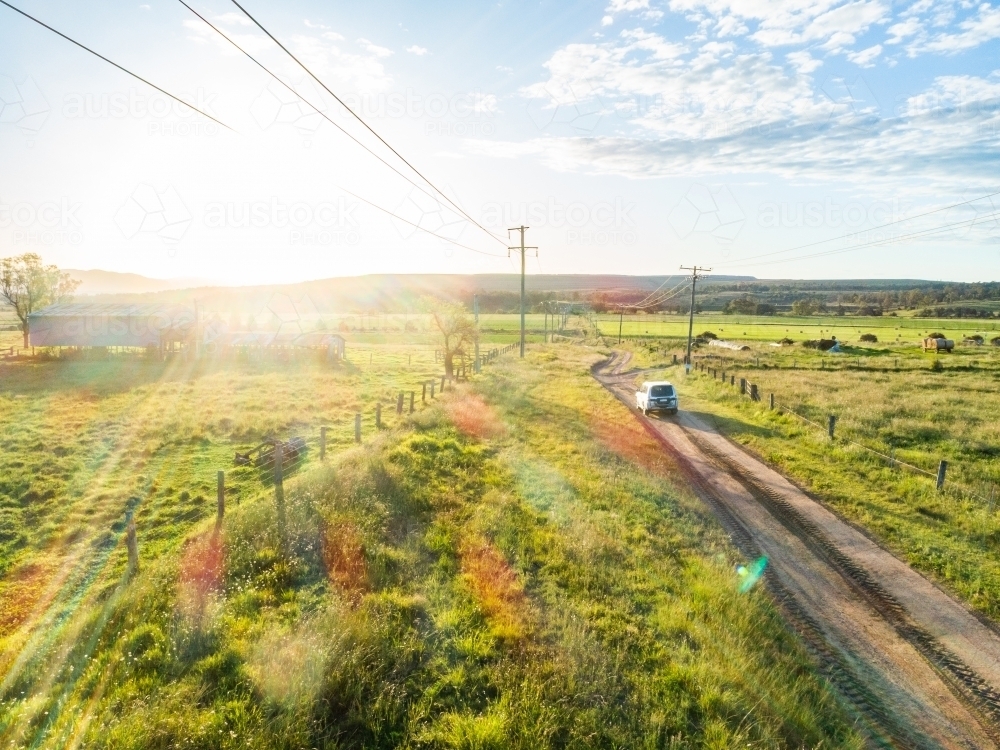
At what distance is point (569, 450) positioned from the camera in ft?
62.8

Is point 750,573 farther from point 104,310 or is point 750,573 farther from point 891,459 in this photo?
point 104,310

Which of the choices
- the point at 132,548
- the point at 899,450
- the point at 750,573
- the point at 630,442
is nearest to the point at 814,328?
the point at 899,450

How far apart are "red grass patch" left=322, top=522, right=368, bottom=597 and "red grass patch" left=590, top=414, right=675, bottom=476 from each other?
10384 mm

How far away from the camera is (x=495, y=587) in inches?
368

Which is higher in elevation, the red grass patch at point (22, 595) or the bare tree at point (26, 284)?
the bare tree at point (26, 284)

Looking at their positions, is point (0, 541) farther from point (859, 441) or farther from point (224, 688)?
point (859, 441)

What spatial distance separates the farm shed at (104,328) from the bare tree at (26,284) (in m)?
2.23

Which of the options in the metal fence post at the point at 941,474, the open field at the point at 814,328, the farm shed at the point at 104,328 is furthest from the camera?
the open field at the point at 814,328

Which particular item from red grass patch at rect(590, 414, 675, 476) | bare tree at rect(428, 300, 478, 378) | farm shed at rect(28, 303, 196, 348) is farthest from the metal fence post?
farm shed at rect(28, 303, 196, 348)

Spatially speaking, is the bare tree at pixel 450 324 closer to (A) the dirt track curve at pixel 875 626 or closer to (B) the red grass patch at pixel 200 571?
(A) the dirt track curve at pixel 875 626

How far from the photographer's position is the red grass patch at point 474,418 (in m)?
21.4

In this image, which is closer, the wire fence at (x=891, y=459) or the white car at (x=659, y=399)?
the wire fence at (x=891, y=459)

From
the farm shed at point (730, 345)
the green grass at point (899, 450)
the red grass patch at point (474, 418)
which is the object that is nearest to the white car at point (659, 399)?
the green grass at point (899, 450)

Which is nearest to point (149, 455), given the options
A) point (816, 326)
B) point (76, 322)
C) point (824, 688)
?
point (824, 688)
